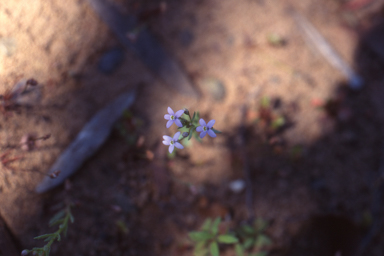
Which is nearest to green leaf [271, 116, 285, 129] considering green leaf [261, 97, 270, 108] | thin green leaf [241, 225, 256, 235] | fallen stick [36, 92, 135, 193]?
green leaf [261, 97, 270, 108]

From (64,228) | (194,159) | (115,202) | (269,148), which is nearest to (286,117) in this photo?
(269,148)

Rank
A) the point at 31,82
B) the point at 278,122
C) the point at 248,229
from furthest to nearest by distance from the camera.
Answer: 1. the point at 278,122
2. the point at 248,229
3. the point at 31,82

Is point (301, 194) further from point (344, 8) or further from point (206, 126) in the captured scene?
point (344, 8)

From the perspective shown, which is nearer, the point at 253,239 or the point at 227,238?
the point at 227,238

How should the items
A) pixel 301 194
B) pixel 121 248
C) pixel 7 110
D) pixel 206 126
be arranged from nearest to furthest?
pixel 206 126 < pixel 7 110 < pixel 121 248 < pixel 301 194

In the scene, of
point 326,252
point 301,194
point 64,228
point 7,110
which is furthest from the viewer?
point 301,194

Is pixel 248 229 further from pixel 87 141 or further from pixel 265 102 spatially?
pixel 87 141

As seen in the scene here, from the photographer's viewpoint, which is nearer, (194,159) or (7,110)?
(7,110)

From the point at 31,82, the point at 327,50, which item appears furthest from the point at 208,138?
the point at 327,50
